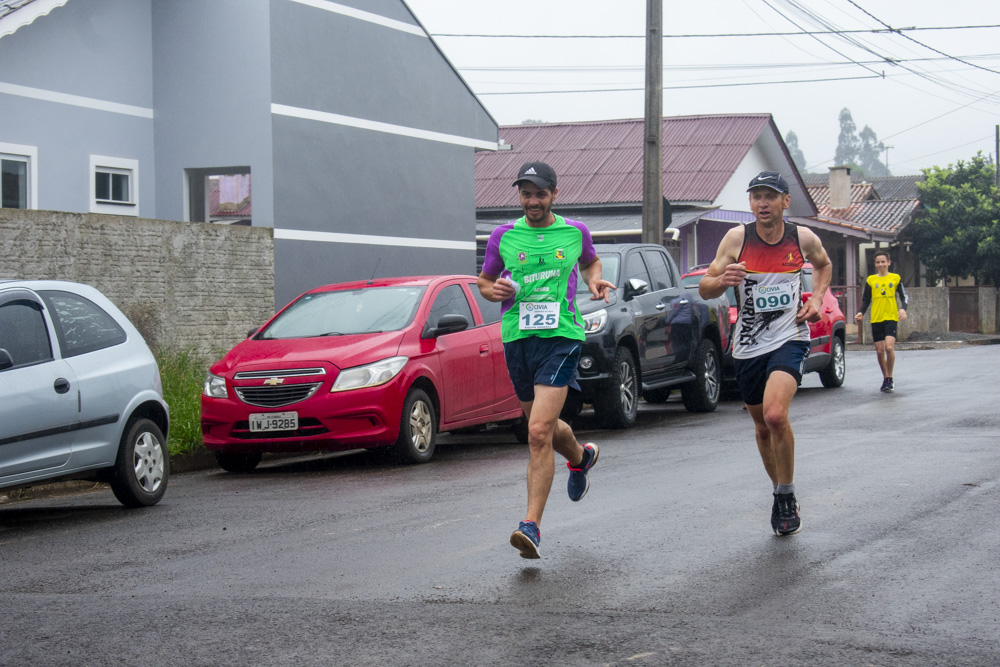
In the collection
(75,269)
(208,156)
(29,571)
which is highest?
(208,156)

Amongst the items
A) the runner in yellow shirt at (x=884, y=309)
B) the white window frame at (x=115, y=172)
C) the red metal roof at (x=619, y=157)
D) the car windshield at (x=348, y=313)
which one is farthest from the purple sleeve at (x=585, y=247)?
the red metal roof at (x=619, y=157)

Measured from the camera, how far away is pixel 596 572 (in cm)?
595

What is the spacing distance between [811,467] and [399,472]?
3.19 meters

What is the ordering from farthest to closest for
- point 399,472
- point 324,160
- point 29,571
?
point 324,160 < point 399,472 < point 29,571

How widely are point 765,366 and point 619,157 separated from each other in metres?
28.0

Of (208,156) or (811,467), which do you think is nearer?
(811,467)

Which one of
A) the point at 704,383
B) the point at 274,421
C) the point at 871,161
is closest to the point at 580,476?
the point at 274,421

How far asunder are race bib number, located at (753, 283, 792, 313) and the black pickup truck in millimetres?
5700

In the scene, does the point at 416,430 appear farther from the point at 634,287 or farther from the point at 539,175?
→ the point at 539,175

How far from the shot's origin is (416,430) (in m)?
10.8

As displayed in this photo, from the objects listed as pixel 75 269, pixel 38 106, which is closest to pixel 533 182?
pixel 75 269

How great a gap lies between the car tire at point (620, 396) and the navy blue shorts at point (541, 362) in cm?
616

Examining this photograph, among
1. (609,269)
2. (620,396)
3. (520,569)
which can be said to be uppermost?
(609,269)

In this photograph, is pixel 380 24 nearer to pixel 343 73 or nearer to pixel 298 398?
pixel 343 73
